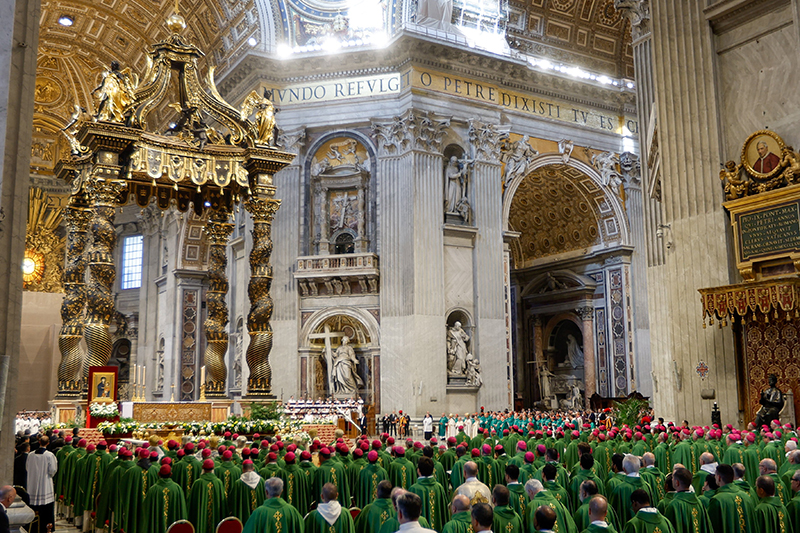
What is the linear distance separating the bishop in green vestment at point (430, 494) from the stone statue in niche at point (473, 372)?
50.0 feet

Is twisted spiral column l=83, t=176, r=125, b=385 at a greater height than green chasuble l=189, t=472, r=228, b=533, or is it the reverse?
twisted spiral column l=83, t=176, r=125, b=385

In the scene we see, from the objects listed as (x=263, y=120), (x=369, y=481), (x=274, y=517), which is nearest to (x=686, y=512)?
(x=274, y=517)

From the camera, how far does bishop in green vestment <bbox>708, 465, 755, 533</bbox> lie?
16.6 ft

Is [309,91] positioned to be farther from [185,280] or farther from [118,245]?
[118,245]

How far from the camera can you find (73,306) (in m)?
14.9

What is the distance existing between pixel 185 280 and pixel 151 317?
406cm

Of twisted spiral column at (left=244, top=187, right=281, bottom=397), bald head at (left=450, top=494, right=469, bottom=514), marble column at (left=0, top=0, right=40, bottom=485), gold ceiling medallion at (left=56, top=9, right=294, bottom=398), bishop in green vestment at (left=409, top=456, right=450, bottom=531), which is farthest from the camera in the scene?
twisted spiral column at (left=244, top=187, right=281, bottom=397)

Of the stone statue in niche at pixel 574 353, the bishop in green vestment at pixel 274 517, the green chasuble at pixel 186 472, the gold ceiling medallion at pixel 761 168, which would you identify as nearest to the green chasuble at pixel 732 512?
the bishop in green vestment at pixel 274 517

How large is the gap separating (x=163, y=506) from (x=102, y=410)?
668cm

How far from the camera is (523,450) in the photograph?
349 inches

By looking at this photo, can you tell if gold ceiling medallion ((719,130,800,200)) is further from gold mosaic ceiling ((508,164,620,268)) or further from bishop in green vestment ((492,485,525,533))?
gold mosaic ceiling ((508,164,620,268))

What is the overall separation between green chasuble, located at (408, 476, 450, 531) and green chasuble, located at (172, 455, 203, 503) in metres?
2.78

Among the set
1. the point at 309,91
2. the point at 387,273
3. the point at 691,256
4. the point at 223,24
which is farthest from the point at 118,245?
the point at 691,256

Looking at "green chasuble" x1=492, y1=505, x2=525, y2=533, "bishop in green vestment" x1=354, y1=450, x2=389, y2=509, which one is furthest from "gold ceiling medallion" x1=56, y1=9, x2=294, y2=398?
"green chasuble" x1=492, y1=505, x2=525, y2=533
